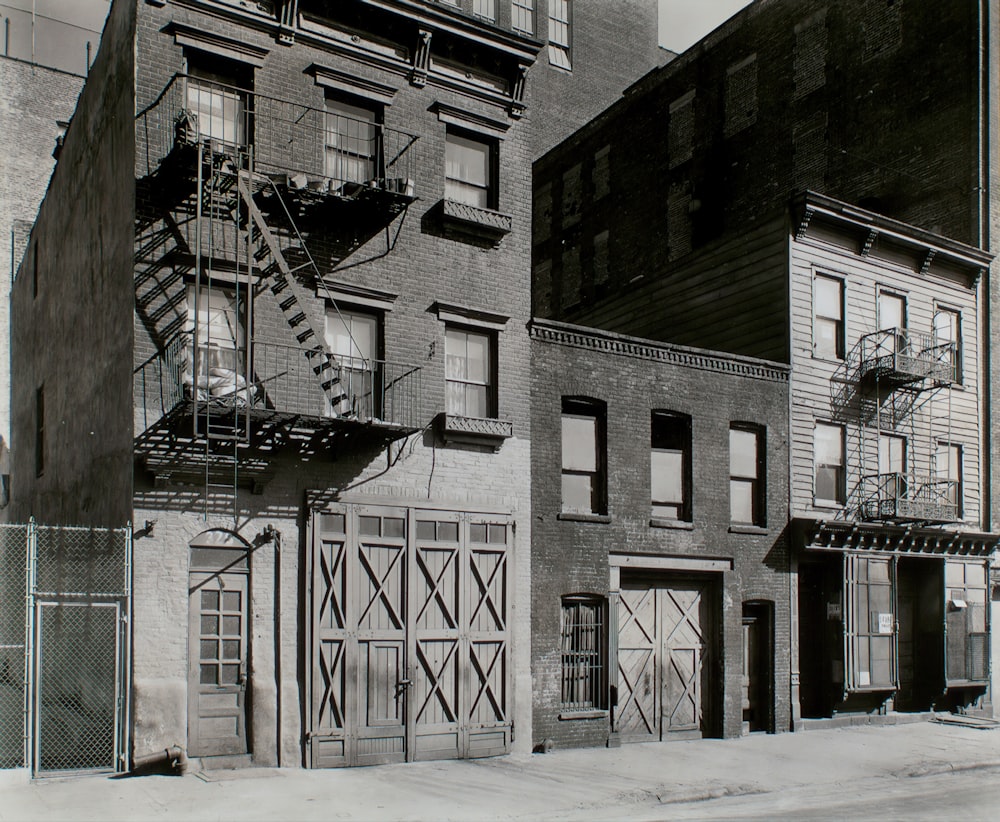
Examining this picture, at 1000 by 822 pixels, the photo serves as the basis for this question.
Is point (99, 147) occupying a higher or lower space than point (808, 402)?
higher

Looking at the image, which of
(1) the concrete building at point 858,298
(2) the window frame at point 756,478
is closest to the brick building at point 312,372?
(2) the window frame at point 756,478

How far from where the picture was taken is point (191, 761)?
591 inches

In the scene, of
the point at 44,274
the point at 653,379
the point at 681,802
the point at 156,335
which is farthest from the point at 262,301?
the point at 44,274

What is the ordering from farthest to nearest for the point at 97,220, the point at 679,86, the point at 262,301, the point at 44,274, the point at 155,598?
the point at 679,86
the point at 44,274
the point at 97,220
the point at 262,301
the point at 155,598

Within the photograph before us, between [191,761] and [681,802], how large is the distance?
6970mm

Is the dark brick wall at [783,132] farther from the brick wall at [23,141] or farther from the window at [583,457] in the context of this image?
the brick wall at [23,141]

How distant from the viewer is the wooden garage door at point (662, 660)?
67.2 feet

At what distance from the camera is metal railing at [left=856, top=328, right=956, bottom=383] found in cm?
2434

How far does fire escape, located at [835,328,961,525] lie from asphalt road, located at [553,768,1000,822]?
299 inches

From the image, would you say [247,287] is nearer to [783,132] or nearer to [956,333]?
[956,333]

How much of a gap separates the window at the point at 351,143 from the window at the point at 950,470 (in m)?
15.8

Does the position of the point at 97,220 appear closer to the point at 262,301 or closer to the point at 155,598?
the point at 262,301

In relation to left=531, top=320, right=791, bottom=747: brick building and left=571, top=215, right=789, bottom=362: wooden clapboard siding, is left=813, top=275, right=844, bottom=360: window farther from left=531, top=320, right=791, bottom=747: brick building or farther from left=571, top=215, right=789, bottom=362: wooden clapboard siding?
left=531, top=320, right=791, bottom=747: brick building

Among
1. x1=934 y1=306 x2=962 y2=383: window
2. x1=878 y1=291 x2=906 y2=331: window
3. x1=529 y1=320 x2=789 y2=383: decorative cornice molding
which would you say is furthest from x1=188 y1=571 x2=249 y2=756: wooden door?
x1=934 y1=306 x2=962 y2=383: window
